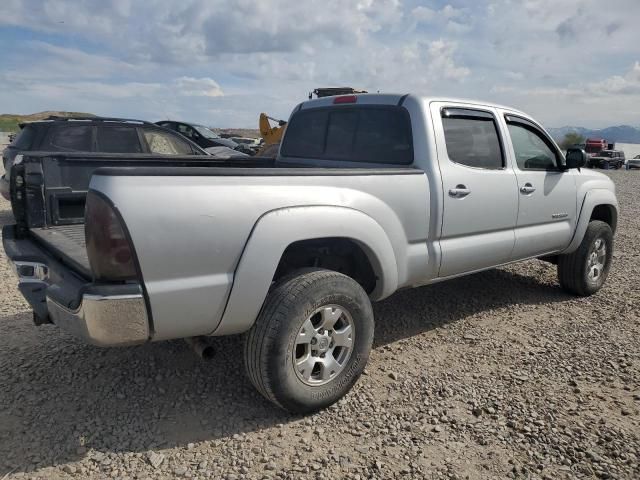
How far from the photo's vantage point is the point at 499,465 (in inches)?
102

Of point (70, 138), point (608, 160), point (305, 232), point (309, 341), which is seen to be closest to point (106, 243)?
point (305, 232)

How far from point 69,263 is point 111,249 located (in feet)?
2.32

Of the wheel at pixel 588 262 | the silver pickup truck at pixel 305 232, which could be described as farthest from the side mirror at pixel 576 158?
the wheel at pixel 588 262

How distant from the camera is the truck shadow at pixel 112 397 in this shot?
8.82 feet

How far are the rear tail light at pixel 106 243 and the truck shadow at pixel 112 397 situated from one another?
39.9 inches

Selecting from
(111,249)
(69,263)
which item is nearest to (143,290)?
(111,249)

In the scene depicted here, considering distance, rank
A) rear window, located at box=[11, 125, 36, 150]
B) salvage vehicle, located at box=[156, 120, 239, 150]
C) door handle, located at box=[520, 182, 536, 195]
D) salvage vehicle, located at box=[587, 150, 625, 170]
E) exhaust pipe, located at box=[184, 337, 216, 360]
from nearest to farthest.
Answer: exhaust pipe, located at box=[184, 337, 216, 360], door handle, located at box=[520, 182, 536, 195], rear window, located at box=[11, 125, 36, 150], salvage vehicle, located at box=[156, 120, 239, 150], salvage vehicle, located at box=[587, 150, 625, 170]

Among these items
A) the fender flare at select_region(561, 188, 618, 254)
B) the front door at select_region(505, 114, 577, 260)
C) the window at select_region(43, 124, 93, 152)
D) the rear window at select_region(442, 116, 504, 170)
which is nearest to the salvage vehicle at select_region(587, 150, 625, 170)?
the fender flare at select_region(561, 188, 618, 254)

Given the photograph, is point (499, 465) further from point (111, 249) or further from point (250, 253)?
point (111, 249)

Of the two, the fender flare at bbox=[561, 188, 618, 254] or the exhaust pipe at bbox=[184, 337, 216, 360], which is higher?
the fender flare at bbox=[561, 188, 618, 254]

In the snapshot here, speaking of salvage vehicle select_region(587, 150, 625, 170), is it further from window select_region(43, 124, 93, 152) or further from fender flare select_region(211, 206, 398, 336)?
fender flare select_region(211, 206, 398, 336)

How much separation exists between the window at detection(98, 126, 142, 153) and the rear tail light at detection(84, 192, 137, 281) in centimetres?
655

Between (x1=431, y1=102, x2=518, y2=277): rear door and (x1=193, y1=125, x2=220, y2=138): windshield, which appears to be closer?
(x1=431, y1=102, x2=518, y2=277): rear door

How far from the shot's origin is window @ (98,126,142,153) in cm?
829
